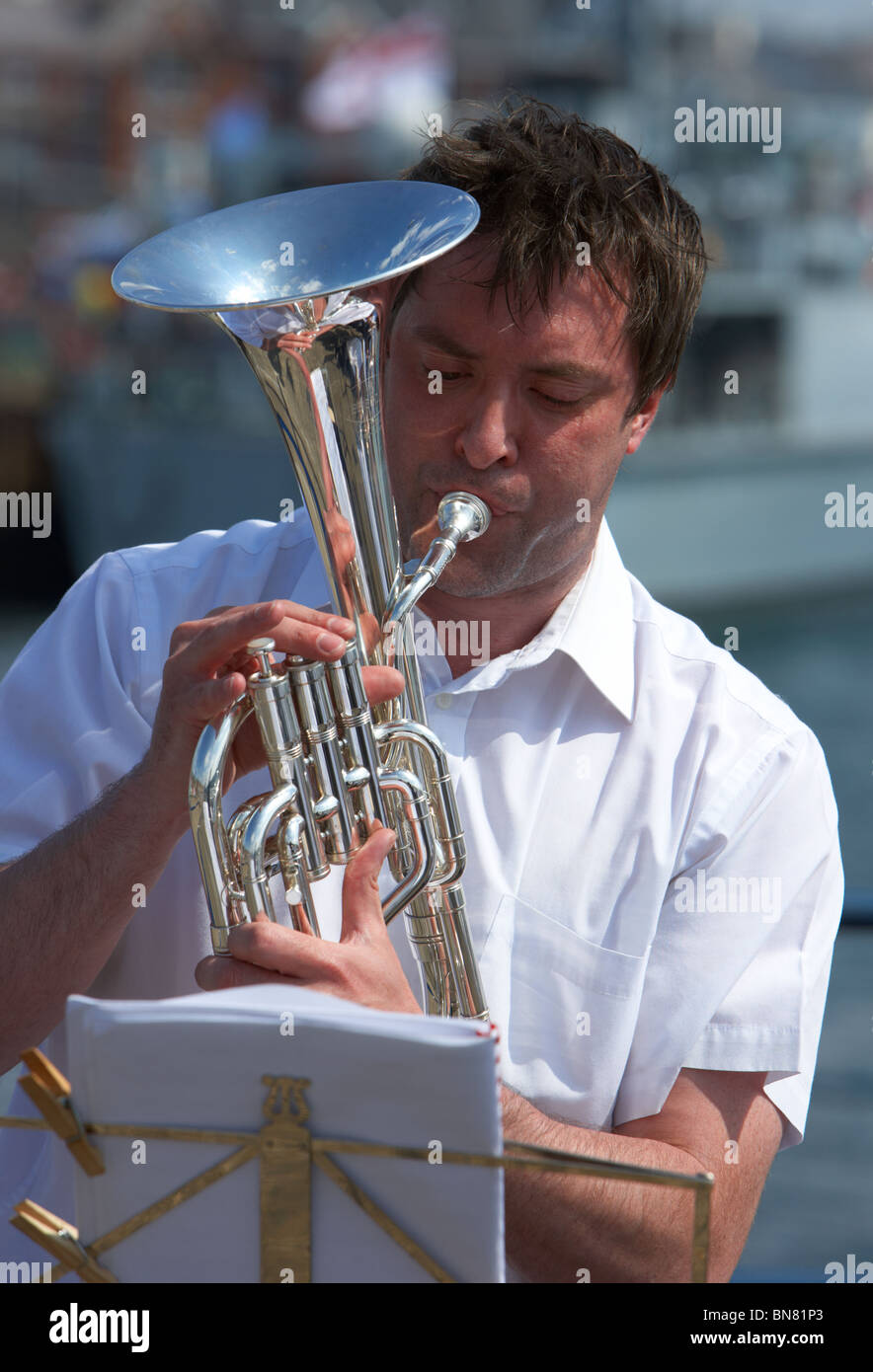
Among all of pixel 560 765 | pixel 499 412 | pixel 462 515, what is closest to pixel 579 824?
pixel 560 765

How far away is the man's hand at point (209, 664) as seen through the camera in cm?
160

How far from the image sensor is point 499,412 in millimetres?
1996

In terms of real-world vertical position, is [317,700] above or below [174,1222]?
above

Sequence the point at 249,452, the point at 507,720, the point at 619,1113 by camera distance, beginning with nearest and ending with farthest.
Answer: the point at 619,1113 < the point at 507,720 < the point at 249,452

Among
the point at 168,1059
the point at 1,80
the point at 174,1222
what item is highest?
the point at 1,80

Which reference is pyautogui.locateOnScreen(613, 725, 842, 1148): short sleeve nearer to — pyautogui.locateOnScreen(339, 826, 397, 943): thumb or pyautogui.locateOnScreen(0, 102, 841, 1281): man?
pyautogui.locateOnScreen(0, 102, 841, 1281): man

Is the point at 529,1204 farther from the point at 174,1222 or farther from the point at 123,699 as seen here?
the point at 123,699

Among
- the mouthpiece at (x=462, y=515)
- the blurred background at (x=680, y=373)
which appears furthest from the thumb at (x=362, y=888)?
the blurred background at (x=680, y=373)

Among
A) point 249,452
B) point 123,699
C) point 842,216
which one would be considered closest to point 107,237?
point 249,452

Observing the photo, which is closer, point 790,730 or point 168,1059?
point 168,1059

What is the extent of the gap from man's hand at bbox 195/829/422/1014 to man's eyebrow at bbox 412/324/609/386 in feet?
2.36

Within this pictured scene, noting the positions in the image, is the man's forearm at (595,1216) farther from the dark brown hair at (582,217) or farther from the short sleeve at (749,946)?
the dark brown hair at (582,217)

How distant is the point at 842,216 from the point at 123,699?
19281 millimetres

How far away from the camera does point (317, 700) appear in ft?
5.40
